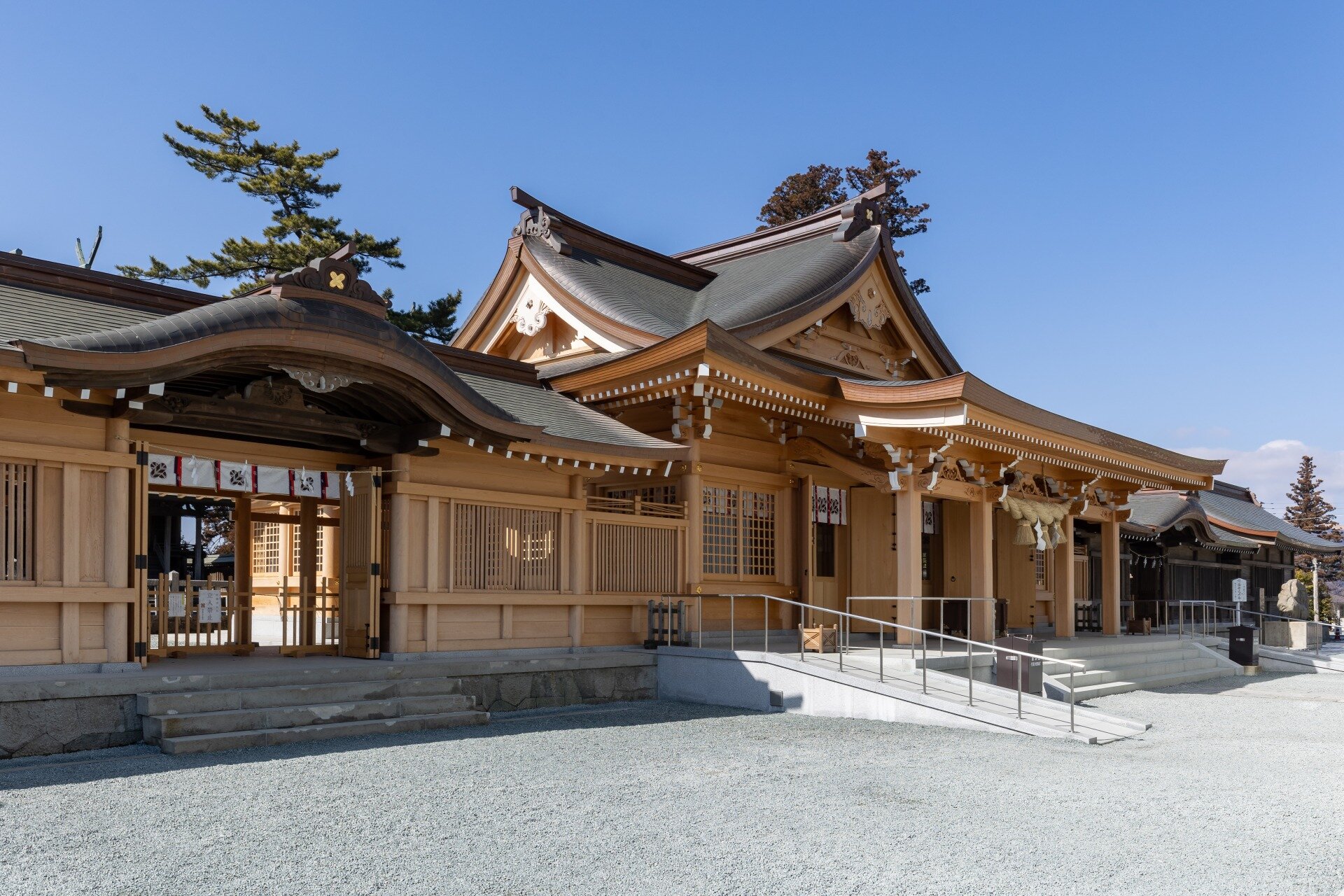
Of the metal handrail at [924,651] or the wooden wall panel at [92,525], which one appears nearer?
the wooden wall panel at [92,525]

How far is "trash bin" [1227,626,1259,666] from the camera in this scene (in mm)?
18125

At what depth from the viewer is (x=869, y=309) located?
17.4 meters

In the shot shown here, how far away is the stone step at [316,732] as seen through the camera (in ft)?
27.4

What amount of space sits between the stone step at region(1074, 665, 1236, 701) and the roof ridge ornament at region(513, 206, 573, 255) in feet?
30.3

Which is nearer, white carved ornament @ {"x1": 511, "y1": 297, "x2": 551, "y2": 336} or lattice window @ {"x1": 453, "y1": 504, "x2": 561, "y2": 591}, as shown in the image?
lattice window @ {"x1": 453, "y1": 504, "x2": 561, "y2": 591}

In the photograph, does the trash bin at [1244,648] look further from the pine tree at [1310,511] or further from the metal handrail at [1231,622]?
the pine tree at [1310,511]

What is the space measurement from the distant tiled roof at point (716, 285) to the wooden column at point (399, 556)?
14.4ft

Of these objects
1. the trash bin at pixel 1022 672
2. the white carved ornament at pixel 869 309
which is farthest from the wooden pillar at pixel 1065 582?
the trash bin at pixel 1022 672

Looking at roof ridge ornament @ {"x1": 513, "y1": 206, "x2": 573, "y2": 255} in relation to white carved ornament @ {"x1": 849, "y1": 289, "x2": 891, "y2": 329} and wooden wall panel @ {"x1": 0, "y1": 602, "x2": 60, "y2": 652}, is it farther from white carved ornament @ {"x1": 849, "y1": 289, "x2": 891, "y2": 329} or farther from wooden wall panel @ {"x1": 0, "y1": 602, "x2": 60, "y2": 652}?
wooden wall panel @ {"x1": 0, "y1": 602, "x2": 60, "y2": 652}

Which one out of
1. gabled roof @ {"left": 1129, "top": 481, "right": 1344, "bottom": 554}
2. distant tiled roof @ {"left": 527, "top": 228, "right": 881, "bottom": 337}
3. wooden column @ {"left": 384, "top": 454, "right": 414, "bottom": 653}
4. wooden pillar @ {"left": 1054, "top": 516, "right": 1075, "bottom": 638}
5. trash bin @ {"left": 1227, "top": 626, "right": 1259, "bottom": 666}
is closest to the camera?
wooden column @ {"left": 384, "top": 454, "right": 414, "bottom": 653}

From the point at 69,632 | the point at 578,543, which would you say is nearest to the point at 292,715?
the point at 69,632

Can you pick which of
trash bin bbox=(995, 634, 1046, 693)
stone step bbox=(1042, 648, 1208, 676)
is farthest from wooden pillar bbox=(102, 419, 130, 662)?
stone step bbox=(1042, 648, 1208, 676)

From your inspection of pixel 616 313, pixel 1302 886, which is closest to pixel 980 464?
pixel 616 313

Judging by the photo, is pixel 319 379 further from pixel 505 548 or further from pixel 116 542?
pixel 505 548
